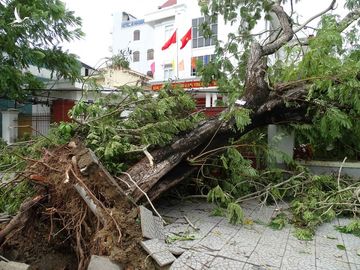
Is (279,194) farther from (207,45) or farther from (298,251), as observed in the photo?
(207,45)

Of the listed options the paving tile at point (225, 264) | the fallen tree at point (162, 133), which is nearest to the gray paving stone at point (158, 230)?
the fallen tree at point (162, 133)

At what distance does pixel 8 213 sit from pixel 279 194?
3.77 m

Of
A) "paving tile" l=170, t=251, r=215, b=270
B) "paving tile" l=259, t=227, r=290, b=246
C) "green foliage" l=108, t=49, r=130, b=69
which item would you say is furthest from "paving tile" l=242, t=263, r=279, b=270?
"green foliage" l=108, t=49, r=130, b=69

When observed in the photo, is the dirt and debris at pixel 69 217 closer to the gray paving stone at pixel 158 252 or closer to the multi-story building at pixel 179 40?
the gray paving stone at pixel 158 252

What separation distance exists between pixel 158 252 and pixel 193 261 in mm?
343

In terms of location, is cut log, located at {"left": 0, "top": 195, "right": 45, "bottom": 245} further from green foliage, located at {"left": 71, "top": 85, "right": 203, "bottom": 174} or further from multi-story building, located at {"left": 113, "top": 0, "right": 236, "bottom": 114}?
multi-story building, located at {"left": 113, "top": 0, "right": 236, "bottom": 114}

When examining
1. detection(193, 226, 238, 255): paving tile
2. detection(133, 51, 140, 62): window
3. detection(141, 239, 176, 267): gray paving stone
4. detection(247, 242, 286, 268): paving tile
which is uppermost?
detection(133, 51, 140, 62): window

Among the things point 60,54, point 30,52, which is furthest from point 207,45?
point 30,52

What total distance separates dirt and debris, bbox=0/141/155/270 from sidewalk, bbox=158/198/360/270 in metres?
0.67

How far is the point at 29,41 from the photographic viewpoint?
9.30 m

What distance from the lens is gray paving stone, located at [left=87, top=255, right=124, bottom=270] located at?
2.71 m

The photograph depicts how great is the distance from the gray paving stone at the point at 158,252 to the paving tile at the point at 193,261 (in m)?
0.07

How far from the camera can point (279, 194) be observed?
4.69m

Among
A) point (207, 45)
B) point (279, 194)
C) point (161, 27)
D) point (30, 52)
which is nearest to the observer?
point (279, 194)
